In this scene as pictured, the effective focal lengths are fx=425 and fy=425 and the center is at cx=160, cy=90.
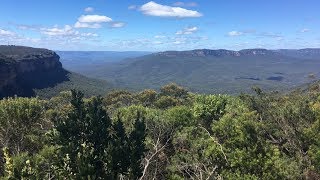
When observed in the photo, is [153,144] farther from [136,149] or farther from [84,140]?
[84,140]

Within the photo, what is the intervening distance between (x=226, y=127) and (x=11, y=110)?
22351mm

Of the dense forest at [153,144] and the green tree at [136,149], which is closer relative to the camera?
the dense forest at [153,144]

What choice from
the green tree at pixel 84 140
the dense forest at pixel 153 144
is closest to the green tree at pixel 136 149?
the dense forest at pixel 153 144

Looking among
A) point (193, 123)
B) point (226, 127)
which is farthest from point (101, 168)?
point (193, 123)

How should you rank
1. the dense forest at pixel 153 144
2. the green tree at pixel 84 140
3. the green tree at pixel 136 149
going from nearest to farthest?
the green tree at pixel 84 140
the dense forest at pixel 153 144
the green tree at pixel 136 149

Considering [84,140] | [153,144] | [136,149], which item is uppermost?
[84,140]

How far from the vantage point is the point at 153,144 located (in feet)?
141

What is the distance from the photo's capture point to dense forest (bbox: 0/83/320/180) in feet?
99.5

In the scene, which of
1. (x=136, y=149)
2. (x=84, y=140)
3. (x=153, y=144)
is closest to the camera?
(x=136, y=149)

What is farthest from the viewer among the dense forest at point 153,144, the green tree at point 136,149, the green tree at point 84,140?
the green tree at point 136,149

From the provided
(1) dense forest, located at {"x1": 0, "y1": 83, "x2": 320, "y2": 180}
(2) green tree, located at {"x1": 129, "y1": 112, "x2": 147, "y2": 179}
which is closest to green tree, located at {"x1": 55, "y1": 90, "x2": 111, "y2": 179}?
(1) dense forest, located at {"x1": 0, "y1": 83, "x2": 320, "y2": 180}

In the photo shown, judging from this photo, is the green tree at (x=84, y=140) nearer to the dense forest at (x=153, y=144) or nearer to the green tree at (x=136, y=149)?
the dense forest at (x=153, y=144)

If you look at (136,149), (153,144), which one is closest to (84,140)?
(136,149)

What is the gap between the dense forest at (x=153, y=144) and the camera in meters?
30.3
